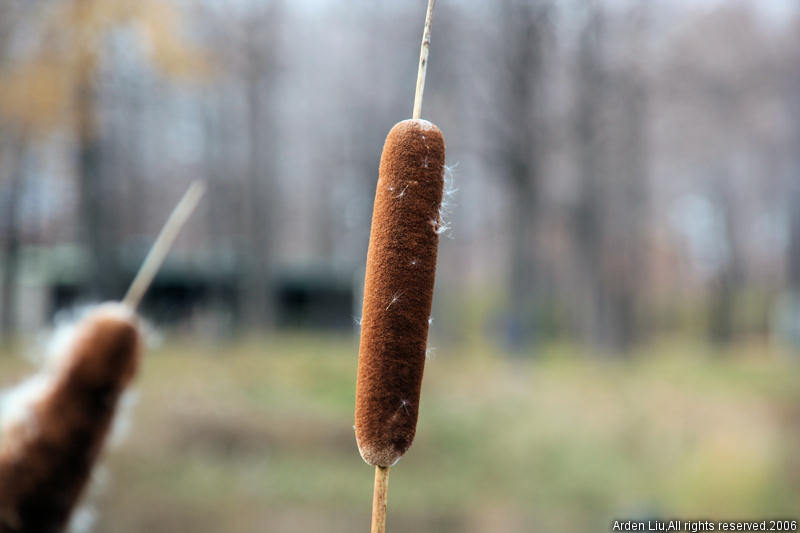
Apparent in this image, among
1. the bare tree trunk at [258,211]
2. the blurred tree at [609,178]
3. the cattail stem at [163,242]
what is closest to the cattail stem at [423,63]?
the cattail stem at [163,242]

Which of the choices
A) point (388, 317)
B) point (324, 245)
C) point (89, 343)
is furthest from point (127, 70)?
point (324, 245)

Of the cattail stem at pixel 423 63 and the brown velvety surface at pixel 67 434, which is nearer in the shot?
the cattail stem at pixel 423 63

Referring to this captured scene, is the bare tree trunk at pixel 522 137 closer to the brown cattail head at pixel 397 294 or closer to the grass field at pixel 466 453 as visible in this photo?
the grass field at pixel 466 453

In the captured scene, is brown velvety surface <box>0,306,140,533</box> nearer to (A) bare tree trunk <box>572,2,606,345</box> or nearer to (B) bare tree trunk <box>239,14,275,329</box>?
(A) bare tree trunk <box>572,2,606,345</box>

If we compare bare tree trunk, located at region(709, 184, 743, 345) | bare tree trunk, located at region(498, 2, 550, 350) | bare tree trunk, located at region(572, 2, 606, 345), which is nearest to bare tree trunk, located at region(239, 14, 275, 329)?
bare tree trunk, located at region(498, 2, 550, 350)

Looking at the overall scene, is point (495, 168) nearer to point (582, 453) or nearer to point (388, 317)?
point (582, 453)

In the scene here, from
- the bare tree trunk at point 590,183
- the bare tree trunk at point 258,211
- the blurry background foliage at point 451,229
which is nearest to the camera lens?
the blurry background foliage at point 451,229

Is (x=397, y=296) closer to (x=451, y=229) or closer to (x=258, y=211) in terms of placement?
(x=451, y=229)

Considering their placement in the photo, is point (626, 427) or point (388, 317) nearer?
point (388, 317)
